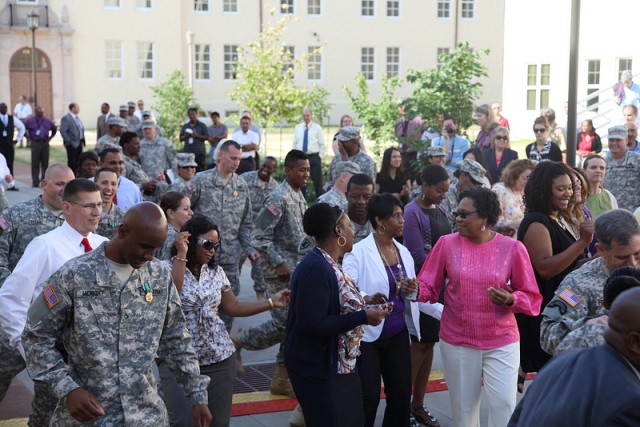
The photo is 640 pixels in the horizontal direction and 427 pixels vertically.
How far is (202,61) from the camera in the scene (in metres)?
48.1

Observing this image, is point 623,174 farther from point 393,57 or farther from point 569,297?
point 393,57

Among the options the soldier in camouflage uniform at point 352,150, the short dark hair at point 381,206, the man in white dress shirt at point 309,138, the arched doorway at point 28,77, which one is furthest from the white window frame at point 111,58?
the short dark hair at point 381,206

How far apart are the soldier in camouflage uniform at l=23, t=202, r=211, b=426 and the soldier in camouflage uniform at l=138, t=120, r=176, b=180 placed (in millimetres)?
10545

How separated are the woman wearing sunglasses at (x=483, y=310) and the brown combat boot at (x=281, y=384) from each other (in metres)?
2.08

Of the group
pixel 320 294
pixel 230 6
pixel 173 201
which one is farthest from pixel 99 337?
pixel 230 6

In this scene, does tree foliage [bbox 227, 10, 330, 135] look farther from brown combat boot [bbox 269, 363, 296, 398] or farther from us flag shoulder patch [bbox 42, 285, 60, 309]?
us flag shoulder patch [bbox 42, 285, 60, 309]

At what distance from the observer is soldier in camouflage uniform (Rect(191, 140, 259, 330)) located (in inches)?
384

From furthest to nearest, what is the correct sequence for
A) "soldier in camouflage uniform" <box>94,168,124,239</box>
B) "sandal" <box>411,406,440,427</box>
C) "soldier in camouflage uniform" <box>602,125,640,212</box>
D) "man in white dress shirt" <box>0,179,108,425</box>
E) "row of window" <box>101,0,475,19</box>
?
"row of window" <box>101,0,475,19</box>, "soldier in camouflage uniform" <box>602,125,640,212</box>, "soldier in camouflage uniform" <box>94,168,124,239</box>, "sandal" <box>411,406,440,427</box>, "man in white dress shirt" <box>0,179,108,425</box>

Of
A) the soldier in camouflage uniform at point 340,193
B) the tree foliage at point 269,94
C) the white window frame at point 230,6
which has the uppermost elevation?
the white window frame at point 230,6

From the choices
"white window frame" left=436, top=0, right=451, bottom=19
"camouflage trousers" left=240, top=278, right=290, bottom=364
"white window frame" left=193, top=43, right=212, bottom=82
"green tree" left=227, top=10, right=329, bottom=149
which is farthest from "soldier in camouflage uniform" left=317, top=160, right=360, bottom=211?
"white window frame" left=436, top=0, right=451, bottom=19

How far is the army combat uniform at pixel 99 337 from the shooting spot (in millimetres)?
4359

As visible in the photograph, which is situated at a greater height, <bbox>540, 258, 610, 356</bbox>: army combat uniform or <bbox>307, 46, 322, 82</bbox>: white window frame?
<bbox>307, 46, 322, 82</bbox>: white window frame

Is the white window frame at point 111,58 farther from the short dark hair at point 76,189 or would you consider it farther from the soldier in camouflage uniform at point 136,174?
the short dark hair at point 76,189

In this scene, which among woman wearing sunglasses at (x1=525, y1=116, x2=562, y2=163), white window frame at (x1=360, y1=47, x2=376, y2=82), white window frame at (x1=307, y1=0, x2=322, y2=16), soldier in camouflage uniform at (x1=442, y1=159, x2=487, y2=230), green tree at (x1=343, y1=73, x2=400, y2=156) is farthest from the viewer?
white window frame at (x1=360, y1=47, x2=376, y2=82)
